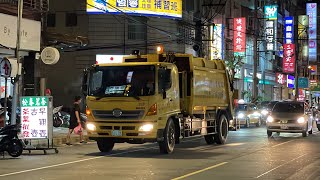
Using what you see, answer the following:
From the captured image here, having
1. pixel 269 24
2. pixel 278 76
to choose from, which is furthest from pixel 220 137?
pixel 278 76

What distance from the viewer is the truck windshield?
14.8 metres

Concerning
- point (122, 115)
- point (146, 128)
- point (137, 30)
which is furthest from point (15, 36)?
point (137, 30)

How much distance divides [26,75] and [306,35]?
56.9 meters

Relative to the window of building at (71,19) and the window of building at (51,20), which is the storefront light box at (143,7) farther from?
the window of building at (51,20)

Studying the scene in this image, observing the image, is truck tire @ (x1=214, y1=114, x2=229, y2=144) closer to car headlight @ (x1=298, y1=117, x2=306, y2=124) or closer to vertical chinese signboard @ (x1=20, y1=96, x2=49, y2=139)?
car headlight @ (x1=298, y1=117, x2=306, y2=124)

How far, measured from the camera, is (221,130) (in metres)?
19.8

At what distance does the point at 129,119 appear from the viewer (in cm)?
1476

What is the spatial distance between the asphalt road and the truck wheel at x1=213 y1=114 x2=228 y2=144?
4.95ft

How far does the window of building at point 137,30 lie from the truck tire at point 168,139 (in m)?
21.7

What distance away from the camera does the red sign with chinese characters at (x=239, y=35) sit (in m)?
45.4

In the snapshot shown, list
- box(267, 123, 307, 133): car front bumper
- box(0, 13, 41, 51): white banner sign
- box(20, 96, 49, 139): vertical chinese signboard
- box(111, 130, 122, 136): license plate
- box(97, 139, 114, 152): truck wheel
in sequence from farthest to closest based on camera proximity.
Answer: box(267, 123, 307, 133): car front bumper < box(0, 13, 41, 51): white banner sign < box(97, 139, 114, 152): truck wheel < box(20, 96, 49, 139): vertical chinese signboard < box(111, 130, 122, 136): license plate

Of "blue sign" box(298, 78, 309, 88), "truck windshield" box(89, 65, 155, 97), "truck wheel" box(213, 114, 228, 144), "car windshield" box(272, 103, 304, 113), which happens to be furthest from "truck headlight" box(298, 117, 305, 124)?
"blue sign" box(298, 78, 309, 88)

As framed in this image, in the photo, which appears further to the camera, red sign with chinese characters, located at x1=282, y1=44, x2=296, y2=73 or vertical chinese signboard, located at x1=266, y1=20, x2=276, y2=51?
red sign with chinese characters, located at x1=282, y1=44, x2=296, y2=73

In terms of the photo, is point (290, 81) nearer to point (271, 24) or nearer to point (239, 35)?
point (271, 24)
